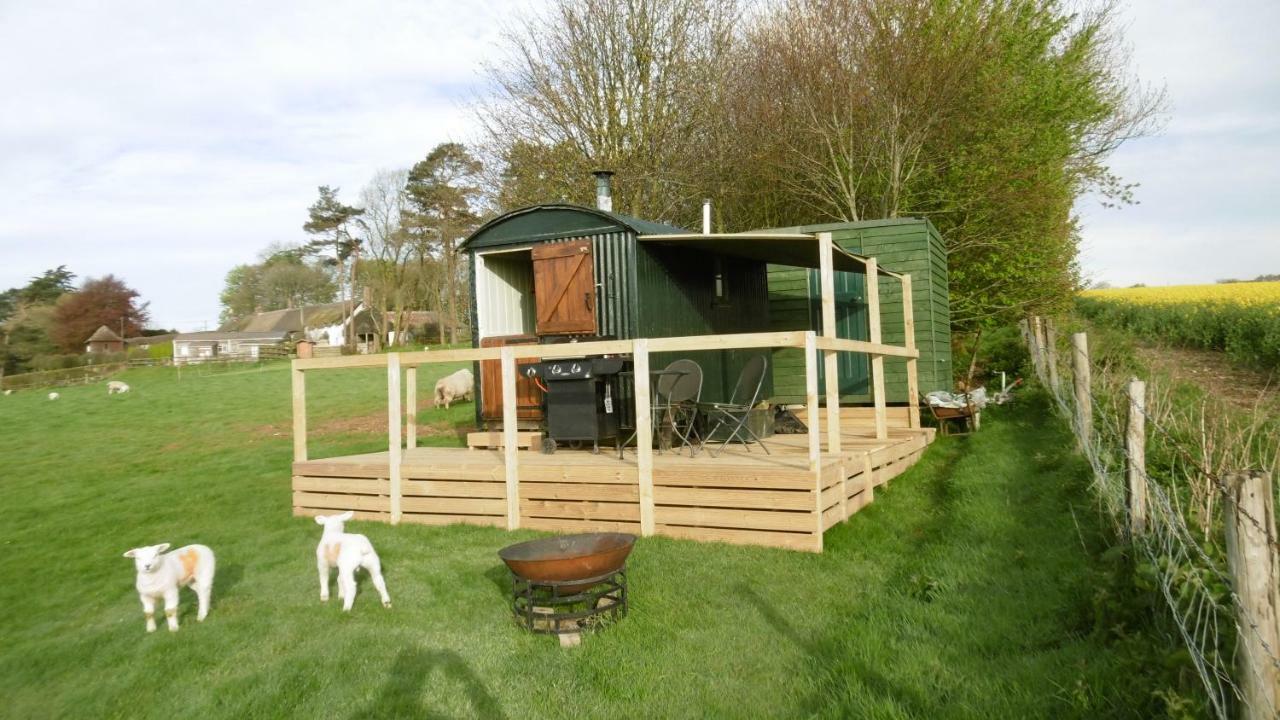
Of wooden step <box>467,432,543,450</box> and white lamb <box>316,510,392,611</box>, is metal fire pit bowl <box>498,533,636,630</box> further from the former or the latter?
wooden step <box>467,432,543,450</box>

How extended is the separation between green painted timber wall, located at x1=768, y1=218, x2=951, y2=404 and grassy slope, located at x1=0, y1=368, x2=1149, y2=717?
326 centimetres

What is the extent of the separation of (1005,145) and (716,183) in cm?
586

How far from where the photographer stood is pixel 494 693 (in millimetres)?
3396

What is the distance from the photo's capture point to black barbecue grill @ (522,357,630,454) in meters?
7.09

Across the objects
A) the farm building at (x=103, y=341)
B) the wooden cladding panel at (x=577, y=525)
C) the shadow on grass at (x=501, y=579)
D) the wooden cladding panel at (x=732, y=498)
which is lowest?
the shadow on grass at (x=501, y=579)

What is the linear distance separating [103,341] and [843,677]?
58.8 metres

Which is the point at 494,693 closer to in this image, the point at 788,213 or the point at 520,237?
the point at 520,237

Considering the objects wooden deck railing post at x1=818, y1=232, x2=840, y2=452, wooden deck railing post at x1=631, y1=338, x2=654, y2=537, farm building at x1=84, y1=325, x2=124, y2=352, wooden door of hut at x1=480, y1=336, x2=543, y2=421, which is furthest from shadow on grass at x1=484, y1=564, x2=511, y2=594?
farm building at x1=84, y1=325, x2=124, y2=352

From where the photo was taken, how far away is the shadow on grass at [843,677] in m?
2.96

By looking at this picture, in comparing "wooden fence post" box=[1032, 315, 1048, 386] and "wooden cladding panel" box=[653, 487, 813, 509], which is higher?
"wooden fence post" box=[1032, 315, 1048, 386]

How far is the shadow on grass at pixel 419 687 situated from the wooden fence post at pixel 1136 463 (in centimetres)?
298

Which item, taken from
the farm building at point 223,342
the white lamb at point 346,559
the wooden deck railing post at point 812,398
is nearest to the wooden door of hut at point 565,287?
the wooden deck railing post at point 812,398

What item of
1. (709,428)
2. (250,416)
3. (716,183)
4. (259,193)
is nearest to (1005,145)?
Answer: (716,183)

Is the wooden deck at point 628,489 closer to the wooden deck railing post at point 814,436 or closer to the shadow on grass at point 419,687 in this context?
the wooden deck railing post at point 814,436
